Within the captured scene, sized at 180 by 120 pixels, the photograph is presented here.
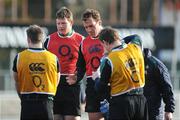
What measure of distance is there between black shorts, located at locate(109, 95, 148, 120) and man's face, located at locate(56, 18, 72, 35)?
2.30 meters

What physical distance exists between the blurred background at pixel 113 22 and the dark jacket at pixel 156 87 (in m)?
17.5

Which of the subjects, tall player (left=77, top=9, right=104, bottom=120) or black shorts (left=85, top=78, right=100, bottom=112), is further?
black shorts (left=85, top=78, right=100, bottom=112)

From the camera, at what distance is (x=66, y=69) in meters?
12.0

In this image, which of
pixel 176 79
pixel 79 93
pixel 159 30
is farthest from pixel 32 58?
pixel 159 30

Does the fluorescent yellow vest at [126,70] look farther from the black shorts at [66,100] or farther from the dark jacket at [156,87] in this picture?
the black shorts at [66,100]

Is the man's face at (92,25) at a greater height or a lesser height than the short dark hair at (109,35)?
greater

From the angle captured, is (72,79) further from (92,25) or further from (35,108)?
(35,108)

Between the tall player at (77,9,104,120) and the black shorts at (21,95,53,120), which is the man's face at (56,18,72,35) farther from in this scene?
the black shorts at (21,95,53,120)

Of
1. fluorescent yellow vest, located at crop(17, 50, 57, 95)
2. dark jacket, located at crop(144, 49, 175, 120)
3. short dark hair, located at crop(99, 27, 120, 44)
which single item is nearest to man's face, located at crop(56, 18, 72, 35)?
fluorescent yellow vest, located at crop(17, 50, 57, 95)

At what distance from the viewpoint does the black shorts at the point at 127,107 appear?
379 inches

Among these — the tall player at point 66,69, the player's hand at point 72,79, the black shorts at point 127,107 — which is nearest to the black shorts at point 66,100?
the tall player at point 66,69

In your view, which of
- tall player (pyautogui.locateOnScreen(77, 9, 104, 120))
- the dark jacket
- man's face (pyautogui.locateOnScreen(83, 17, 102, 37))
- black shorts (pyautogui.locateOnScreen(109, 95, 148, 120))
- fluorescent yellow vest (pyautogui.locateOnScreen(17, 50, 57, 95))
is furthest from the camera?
tall player (pyautogui.locateOnScreen(77, 9, 104, 120))

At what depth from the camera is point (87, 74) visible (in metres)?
11.9

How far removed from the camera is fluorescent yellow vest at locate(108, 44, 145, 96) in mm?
9555
